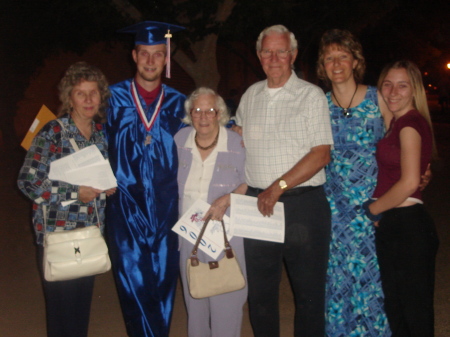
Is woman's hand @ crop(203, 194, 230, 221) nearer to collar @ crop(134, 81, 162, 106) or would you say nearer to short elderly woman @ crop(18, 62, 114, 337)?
short elderly woman @ crop(18, 62, 114, 337)

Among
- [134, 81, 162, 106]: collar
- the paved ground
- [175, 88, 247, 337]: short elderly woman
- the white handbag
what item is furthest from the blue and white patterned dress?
the white handbag

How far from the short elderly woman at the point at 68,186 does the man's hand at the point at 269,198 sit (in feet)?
3.12

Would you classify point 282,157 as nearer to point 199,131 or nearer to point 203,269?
point 199,131

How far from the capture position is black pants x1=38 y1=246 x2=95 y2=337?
2.94m

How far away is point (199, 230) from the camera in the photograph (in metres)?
3.04

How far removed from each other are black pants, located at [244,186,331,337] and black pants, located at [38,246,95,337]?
1.05m

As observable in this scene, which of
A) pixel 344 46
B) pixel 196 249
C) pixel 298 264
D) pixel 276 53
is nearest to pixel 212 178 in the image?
pixel 196 249

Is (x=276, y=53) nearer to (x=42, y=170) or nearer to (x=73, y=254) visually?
(x=42, y=170)

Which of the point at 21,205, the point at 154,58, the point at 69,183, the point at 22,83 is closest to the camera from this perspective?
the point at 69,183

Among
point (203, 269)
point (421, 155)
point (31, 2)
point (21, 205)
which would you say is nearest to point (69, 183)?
point (203, 269)

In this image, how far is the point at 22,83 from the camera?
39.9 feet

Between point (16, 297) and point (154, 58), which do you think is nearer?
point (154, 58)

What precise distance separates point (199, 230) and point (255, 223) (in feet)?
1.20

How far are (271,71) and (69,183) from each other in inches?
54.6
